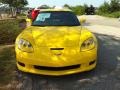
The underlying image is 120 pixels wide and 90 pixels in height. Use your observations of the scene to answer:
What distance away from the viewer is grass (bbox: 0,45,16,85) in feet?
20.7

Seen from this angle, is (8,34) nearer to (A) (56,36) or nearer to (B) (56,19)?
(B) (56,19)

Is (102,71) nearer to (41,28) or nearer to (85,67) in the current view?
(85,67)

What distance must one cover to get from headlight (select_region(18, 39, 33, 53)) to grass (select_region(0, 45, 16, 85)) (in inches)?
28.0

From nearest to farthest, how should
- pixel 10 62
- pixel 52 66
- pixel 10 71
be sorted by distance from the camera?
pixel 52 66
pixel 10 71
pixel 10 62

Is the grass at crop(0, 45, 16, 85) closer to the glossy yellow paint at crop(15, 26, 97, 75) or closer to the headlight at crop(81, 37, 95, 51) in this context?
the glossy yellow paint at crop(15, 26, 97, 75)

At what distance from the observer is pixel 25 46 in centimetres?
616

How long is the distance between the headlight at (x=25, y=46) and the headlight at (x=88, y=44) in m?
1.09

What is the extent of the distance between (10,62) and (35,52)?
1778 millimetres

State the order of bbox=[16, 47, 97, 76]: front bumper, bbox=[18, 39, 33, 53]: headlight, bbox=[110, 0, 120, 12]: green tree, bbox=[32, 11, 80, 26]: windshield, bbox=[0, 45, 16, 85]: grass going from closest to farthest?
bbox=[16, 47, 97, 76]: front bumper < bbox=[18, 39, 33, 53]: headlight < bbox=[0, 45, 16, 85]: grass < bbox=[32, 11, 80, 26]: windshield < bbox=[110, 0, 120, 12]: green tree

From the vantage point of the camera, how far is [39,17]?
25.7ft

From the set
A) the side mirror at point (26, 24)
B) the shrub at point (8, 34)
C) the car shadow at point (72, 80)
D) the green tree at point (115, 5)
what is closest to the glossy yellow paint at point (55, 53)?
the car shadow at point (72, 80)

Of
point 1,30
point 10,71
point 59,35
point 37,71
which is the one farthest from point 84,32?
point 1,30

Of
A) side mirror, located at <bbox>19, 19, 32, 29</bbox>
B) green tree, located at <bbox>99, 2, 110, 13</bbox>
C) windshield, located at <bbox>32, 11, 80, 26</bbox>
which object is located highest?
windshield, located at <bbox>32, 11, 80, 26</bbox>

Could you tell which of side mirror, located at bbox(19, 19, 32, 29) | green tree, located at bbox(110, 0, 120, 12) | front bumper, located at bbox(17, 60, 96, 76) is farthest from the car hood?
green tree, located at bbox(110, 0, 120, 12)
